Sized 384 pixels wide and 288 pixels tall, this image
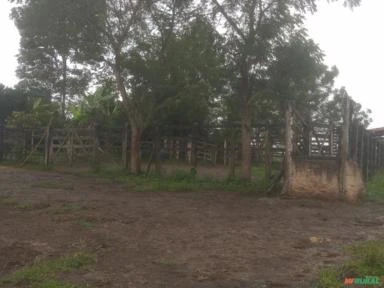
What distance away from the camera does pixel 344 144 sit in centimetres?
1060

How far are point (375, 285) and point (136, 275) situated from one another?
2185 mm

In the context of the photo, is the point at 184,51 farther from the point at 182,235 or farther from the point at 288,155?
the point at 182,235

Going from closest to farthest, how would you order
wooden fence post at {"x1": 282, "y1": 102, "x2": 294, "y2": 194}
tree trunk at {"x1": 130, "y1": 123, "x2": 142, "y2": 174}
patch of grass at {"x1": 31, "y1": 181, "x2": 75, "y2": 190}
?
wooden fence post at {"x1": 282, "y1": 102, "x2": 294, "y2": 194}
patch of grass at {"x1": 31, "y1": 181, "x2": 75, "y2": 190}
tree trunk at {"x1": 130, "y1": 123, "x2": 142, "y2": 174}

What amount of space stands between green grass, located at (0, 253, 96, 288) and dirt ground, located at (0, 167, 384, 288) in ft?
0.55

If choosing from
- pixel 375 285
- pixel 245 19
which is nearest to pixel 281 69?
pixel 245 19

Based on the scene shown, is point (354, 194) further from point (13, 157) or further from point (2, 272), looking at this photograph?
point (13, 157)

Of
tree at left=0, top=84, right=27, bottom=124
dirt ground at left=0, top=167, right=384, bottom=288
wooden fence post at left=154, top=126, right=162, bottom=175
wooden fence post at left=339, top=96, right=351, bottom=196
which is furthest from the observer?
tree at left=0, top=84, right=27, bottom=124

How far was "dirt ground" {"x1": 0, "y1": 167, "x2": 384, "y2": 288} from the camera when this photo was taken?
4.58 metres

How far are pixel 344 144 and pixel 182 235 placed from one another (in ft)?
18.5

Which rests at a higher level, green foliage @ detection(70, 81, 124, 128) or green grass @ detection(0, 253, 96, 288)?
green foliage @ detection(70, 81, 124, 128)

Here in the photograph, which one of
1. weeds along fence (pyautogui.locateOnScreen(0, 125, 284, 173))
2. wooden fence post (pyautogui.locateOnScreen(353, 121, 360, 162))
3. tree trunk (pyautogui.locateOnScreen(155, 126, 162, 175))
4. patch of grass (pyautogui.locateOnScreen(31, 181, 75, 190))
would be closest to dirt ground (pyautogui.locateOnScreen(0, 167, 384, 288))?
patch of grass (pyautogui.locateOnScreen(31, 181, 75, 190))

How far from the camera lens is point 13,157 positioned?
2045cm

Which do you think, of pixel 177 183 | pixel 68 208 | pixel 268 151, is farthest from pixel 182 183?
pixel 68 208

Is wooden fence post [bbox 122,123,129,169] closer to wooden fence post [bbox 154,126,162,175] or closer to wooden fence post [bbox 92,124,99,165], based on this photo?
wooden fence post [bbox 92,124,99,165]
